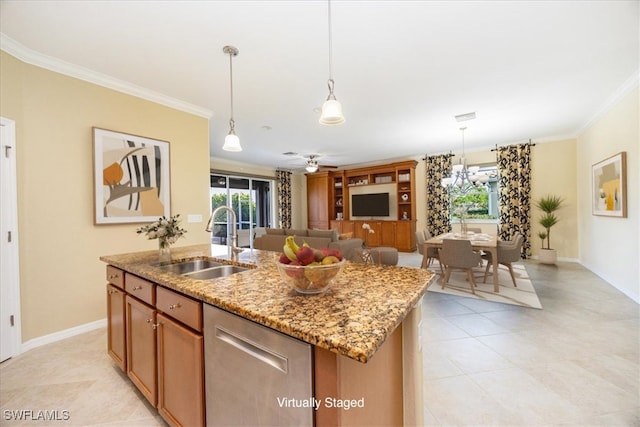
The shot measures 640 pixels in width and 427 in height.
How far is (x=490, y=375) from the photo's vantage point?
1.81 meters

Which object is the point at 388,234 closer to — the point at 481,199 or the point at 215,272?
the point at 481,199

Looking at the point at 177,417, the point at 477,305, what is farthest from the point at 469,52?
the point at 177,417

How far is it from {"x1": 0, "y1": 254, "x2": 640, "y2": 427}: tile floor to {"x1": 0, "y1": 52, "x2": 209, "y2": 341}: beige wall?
1.12 feet

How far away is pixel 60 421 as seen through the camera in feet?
4.94

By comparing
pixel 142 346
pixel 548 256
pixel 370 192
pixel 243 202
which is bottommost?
pixel 548 256

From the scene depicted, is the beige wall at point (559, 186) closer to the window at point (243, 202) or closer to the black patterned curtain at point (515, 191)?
the black patterned curtain at point (515, 191)

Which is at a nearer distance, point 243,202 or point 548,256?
point 548,256

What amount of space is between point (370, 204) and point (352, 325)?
6.92 metres

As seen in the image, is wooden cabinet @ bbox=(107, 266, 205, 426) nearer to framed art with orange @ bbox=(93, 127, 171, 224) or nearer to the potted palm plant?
framed art with orange @ bbox=(93, 127, 171, 224)

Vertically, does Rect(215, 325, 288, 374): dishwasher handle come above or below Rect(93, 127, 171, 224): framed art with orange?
below

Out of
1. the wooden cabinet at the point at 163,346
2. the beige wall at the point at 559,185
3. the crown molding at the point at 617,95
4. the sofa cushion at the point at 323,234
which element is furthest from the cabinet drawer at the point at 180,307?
the beige wall at the point at 559,185

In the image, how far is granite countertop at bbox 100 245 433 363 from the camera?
2.35 ft

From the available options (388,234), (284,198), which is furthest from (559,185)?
(284,198)

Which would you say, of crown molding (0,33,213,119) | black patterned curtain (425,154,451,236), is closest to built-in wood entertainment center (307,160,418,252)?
black patterned curtain (425,154,451,236)
